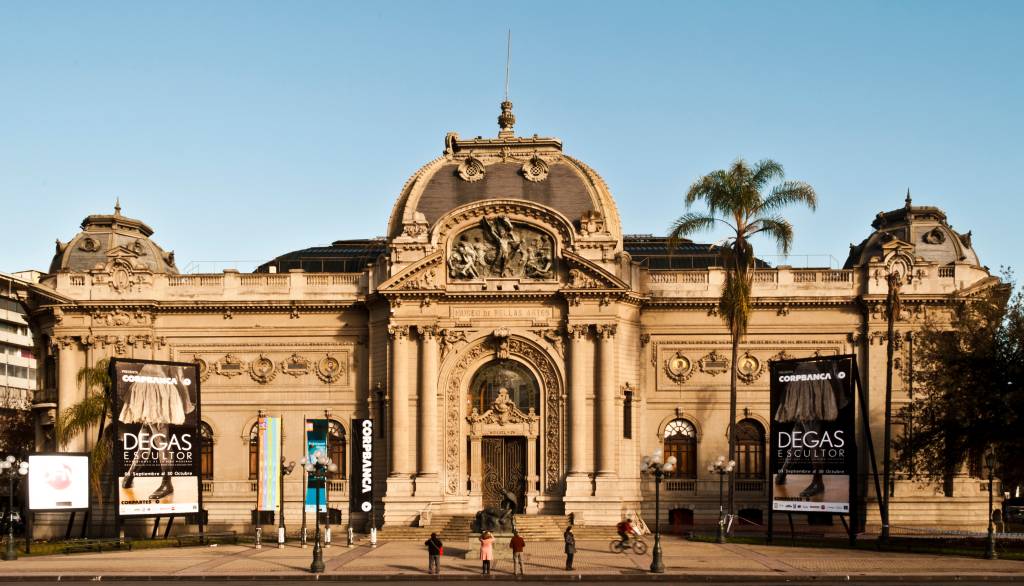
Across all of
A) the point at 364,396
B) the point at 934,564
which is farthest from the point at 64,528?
the point at 934,564

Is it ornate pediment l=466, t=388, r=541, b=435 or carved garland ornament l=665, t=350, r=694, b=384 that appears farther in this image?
carved garland ornament l=665, t=350, r=694, b=384

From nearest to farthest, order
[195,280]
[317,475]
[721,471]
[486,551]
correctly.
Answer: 1. [486,551]
2. [317,475]
3. [721,471]
4. [195,280]

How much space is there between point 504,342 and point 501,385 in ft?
7.49

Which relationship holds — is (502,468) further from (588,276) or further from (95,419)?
(95,419)

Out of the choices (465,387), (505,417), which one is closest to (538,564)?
(505,417)

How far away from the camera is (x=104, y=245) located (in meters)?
74.5

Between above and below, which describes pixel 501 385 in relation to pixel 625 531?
above

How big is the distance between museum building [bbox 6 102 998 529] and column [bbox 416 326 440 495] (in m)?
0.09

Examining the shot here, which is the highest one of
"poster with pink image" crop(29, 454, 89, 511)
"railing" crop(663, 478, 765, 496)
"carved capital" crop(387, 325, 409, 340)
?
"carved capital" crop(387, 325, 409, 340)

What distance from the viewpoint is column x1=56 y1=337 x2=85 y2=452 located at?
70625 mm

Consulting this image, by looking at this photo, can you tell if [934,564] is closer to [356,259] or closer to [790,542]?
[790,542]

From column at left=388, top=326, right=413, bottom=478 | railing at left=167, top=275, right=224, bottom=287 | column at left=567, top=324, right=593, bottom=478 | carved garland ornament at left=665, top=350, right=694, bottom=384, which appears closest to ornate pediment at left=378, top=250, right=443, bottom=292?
column at left=388, top=326, right=413, bottom=478

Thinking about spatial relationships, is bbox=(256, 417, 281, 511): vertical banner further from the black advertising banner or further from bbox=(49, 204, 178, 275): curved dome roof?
the black advertising banner

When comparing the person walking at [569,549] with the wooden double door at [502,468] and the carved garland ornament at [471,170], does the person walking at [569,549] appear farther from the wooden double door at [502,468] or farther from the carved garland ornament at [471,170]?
the carved garland ornament at [471,170]
